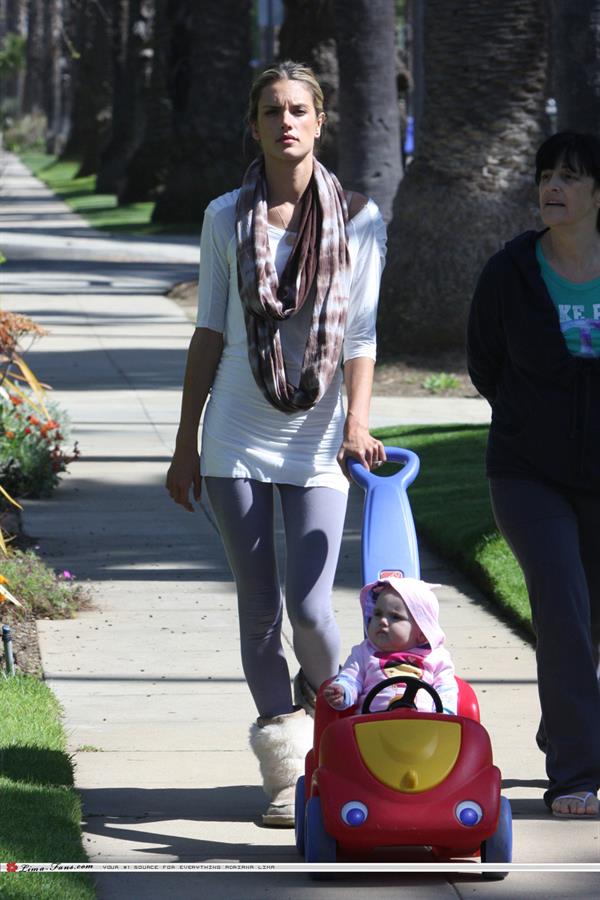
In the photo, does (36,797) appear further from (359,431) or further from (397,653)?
(359,431)

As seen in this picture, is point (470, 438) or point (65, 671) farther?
point (470, 438)

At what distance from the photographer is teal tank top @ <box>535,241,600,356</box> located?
500 centimetres

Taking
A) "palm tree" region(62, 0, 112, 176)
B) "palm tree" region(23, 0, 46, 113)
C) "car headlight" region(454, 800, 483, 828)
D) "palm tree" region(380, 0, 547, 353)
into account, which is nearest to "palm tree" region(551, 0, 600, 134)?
"palm tree" region(380, 0, 547, 353)

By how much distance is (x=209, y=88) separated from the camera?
113ft

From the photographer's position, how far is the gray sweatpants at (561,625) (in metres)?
5.01

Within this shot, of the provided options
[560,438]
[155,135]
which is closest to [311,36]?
[155,135]

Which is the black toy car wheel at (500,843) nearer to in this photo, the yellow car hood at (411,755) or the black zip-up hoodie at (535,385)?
the yellow car hood at (411,755)

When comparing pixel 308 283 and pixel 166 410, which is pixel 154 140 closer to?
pixel 166 410

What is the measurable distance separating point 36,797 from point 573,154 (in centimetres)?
233

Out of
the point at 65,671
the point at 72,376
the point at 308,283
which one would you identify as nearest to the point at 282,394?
the point at 308,283

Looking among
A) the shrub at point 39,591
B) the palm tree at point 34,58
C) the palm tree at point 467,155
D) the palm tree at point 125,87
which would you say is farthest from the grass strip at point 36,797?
the palm tree at point 34,58

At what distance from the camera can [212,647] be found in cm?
716

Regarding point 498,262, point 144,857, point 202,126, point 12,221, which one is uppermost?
point 498,262

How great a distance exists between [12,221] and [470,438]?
27.1m
